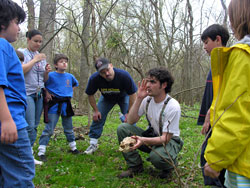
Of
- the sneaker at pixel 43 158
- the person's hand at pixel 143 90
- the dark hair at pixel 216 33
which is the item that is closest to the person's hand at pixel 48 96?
the sneaker at pixel 43 158

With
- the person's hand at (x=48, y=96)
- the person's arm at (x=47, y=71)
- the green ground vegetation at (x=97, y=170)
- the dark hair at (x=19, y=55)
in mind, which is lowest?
the green ground vegetation at (x=97, y=170)

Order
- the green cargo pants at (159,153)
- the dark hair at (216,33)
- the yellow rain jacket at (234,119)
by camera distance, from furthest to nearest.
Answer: the green cargo pants at (159,153) < the dark hair at (216,33) < the yellow rain jacket at (234,119)

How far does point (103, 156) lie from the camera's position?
12.7ft

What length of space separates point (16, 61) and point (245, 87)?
1668 mm

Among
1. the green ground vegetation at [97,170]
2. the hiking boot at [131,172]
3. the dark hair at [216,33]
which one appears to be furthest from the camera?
the hiking boot at [131,172]

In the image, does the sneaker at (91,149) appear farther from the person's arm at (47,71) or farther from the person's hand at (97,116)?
the person's arm at (47,71)

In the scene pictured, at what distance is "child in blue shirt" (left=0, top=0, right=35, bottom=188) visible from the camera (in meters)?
1.56

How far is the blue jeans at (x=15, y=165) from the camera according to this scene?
164 centimetres

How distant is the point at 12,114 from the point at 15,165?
401 millimetres

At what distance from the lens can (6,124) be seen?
1.54 m

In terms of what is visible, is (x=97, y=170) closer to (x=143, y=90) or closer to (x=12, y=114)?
(x=143, y=90)

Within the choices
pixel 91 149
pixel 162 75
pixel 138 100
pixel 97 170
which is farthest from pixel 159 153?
pixel 91 149

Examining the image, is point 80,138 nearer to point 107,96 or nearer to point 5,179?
point 107,96

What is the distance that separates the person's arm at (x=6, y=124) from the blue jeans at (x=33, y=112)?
1769 mm
